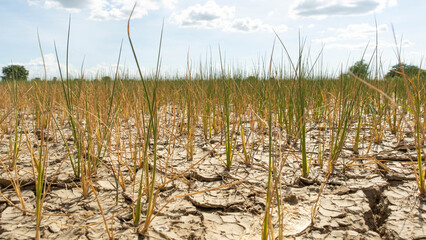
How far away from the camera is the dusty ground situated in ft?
3.63

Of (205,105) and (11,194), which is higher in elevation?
(205,105)

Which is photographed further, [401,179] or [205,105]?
[205,105]

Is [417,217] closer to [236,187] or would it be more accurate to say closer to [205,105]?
[236,187]

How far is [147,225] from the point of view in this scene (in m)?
1.05

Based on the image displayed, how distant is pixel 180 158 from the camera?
1.90 metres

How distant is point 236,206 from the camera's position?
1.30 metres

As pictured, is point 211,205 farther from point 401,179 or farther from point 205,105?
point 205,105

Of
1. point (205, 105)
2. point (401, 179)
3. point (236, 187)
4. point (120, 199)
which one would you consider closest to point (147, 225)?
point (120, 199)

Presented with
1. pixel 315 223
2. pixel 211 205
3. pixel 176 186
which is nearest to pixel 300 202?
pixel 315 223

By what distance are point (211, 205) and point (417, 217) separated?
83 cm

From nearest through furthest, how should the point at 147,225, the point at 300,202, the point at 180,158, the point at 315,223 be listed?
the point at 147,225 < the point at 315,223 < the point at 300,202 < the point at 180,158

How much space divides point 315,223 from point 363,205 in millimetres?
304

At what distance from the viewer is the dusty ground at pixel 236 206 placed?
1.11 meters

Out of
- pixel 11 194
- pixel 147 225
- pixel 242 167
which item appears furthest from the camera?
pixel 242 167
